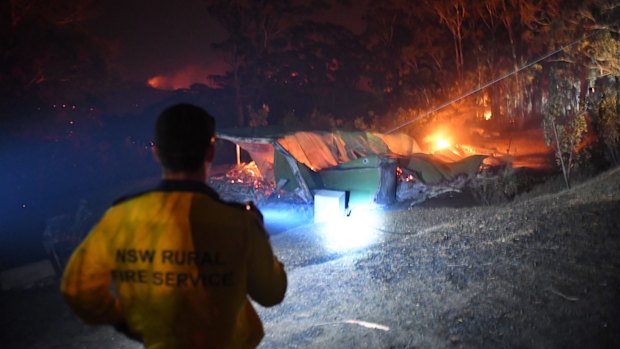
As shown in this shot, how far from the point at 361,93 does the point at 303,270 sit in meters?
29.8

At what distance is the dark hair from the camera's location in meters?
1.74

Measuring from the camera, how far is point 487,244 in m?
6.12

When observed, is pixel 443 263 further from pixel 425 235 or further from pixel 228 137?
pixel 228 137

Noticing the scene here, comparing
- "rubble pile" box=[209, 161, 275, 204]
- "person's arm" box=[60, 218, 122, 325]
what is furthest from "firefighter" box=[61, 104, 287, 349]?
"rubble pile" box=[209, 161, 275, 204]

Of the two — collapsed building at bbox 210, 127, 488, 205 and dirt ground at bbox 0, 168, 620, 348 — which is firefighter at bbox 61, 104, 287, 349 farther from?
collapsed building at bbox 210, 127, 488, 205

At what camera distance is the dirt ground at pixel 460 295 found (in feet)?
12.2

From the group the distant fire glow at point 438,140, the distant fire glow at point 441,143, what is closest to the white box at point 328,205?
the distant fire glow at point 438,140

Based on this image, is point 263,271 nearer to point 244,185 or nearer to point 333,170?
point 333,170

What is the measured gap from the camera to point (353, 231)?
10.5 m

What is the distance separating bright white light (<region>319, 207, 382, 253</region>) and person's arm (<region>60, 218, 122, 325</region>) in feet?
22.8

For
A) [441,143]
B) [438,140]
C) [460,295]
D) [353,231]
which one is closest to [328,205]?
[353,231]

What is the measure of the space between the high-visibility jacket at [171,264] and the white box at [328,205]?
10650mm

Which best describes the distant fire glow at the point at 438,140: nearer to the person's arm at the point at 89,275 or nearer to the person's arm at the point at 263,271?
the person's arm at the point at 263,271

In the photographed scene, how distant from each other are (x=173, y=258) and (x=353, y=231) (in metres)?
9.02
